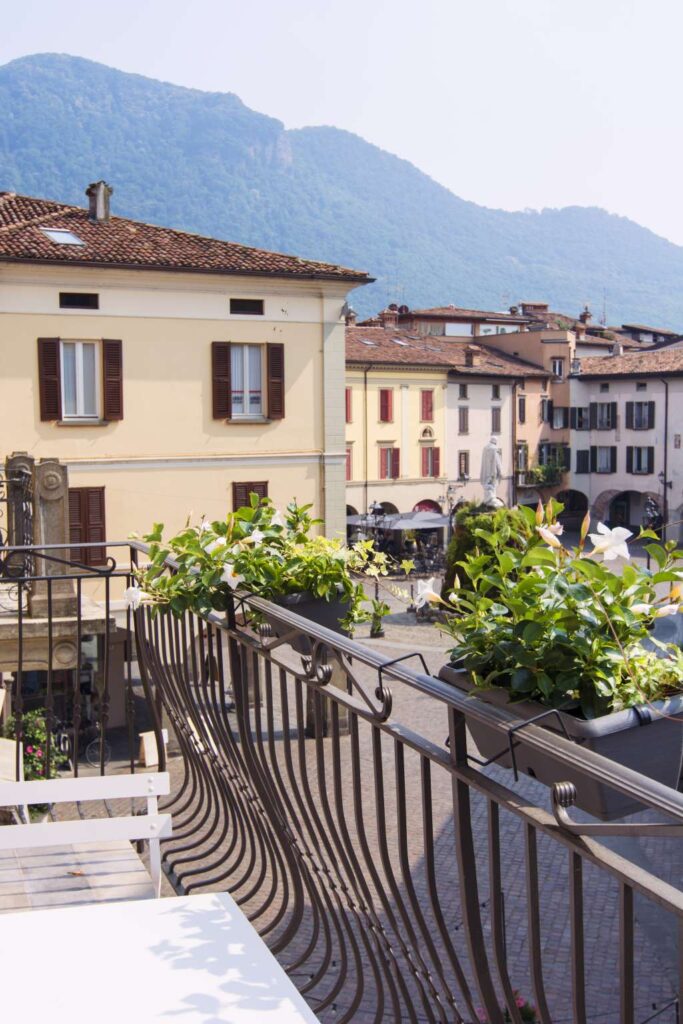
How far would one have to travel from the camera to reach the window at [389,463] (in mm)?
41562

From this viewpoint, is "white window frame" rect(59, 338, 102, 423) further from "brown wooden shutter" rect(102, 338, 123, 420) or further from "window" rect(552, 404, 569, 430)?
"window" rect(552, 404, 569, 430)

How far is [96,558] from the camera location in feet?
71.7

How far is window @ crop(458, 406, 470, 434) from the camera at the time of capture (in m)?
44.4

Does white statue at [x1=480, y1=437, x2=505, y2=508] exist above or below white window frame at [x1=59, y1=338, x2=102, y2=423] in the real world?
below

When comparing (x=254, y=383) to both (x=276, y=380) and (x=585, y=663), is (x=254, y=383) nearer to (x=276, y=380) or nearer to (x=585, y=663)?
(x=276, y=380)

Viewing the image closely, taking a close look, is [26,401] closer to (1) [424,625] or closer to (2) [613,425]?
(1) [424,625]

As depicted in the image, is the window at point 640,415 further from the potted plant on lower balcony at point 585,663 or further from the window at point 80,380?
the potted plant on lower balcony at point 585,663

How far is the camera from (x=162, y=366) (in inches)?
909

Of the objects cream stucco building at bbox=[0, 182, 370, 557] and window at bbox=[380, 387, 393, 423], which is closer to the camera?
cream stucco building at bbox=[0, 182, 370, 557]

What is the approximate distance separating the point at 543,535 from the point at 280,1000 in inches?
38.0

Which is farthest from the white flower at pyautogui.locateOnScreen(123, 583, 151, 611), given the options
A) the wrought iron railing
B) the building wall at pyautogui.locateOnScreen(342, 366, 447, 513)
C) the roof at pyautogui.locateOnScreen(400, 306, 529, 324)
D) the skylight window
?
the roof at pyautogui.locateOnScreen(400, 306, 529, 324)

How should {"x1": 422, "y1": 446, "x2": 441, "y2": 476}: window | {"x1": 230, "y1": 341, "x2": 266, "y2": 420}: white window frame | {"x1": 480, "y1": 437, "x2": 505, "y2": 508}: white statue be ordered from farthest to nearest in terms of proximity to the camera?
{"x1": 422, "y1": 446, "x2": 441, "y2": 476}: window < {"x1": 480, "y1": 437, "x2": 505, "y2": 508}: white statue < {"x1": 230, "y1": 341, "x2": 266, "y2": 420}: white window frame

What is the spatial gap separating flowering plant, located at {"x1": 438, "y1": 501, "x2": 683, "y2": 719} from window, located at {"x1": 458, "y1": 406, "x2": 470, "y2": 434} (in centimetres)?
4293

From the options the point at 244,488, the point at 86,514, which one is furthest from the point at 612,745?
the point at 244,488
